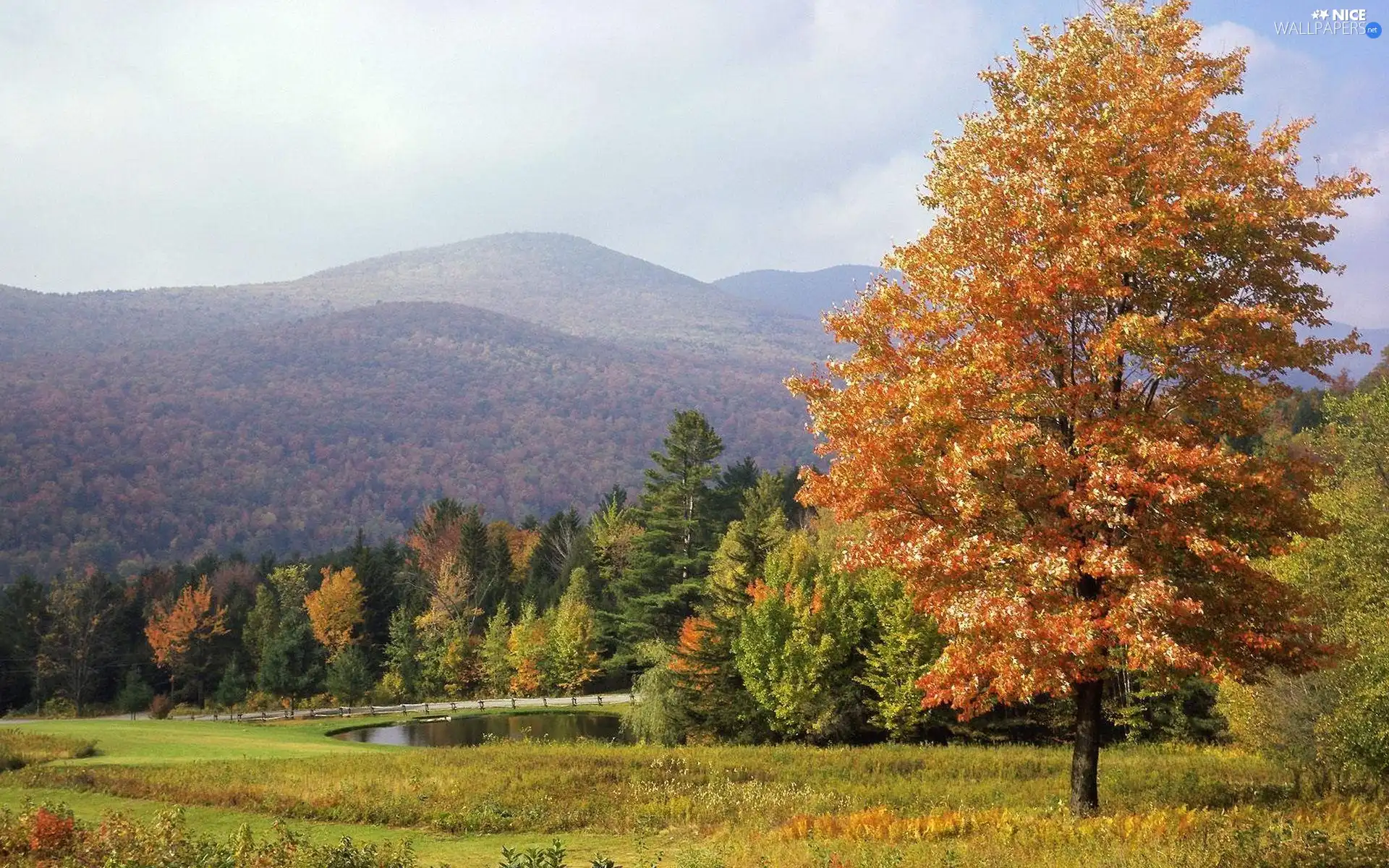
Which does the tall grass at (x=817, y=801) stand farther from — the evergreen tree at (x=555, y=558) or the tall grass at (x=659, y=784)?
the evergreen tree at (x=555, y=558)

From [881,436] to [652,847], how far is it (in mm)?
7819

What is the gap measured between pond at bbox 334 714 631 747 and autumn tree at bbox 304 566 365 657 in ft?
82.6

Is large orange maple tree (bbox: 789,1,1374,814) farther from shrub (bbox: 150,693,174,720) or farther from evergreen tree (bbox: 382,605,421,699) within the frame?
shrub (bbox: 150,693,174,720)

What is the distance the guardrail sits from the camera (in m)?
63.8

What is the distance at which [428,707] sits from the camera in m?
65.3

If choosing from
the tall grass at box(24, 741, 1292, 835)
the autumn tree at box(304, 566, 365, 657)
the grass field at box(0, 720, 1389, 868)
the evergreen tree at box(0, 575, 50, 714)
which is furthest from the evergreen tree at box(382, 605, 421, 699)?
the tall grass at box(24, 741, 1292, 835)

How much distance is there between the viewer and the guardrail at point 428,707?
6378cm

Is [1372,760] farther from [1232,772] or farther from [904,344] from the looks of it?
[904,344]

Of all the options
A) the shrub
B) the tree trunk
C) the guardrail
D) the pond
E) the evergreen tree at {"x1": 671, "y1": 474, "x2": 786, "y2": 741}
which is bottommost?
the shrub

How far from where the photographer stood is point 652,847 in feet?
52.1

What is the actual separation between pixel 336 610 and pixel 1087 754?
7764cm

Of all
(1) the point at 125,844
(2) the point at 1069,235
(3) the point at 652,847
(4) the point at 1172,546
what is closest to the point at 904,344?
(2) the point at 1069,235

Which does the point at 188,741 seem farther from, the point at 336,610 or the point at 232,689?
the point at 336,610

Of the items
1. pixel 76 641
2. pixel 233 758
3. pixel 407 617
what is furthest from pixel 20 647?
pixel 233 758
